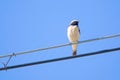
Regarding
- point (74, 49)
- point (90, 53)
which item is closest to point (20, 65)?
point (90, 53)

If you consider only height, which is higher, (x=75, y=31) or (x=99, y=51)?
(x=75, y=31)

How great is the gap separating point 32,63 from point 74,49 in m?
5.10

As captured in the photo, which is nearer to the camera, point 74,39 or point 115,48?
point 115,48

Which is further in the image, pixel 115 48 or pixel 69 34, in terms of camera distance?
pixel 69 34

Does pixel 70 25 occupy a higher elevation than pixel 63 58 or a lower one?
higher

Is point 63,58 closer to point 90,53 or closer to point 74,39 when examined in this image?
point 90,53

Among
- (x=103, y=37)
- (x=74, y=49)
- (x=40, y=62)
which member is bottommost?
(x=40, y=62)

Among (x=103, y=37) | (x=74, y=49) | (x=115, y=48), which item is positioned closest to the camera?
(x=115, y=48)

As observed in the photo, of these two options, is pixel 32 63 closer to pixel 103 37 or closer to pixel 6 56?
pixel 6 56

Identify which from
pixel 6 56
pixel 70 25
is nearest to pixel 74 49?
pixel 70 25

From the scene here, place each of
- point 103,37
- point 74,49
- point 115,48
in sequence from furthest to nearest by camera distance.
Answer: point 74,49, point 103,37, point 115,48

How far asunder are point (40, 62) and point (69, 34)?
17.3 ft

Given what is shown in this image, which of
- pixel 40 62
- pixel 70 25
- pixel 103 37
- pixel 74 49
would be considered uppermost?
pixel 70 25

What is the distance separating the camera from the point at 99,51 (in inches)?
261
